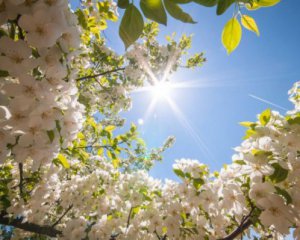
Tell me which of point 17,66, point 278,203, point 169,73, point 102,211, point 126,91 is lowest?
point 278,203

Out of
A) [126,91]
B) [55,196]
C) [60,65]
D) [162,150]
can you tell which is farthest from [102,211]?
[162,150]

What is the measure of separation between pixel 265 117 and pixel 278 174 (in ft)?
1.81

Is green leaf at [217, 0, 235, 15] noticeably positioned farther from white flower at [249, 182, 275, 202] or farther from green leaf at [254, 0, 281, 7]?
white flower at [249, 182, 275, 202]

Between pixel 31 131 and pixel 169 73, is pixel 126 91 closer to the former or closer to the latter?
pixel 169 73

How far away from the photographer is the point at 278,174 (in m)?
1.94

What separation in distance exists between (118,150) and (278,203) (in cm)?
242

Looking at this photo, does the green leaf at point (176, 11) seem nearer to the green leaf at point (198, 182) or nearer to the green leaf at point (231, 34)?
the green leaf at point (231, 34)

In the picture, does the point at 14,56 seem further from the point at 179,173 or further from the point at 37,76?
the point at 179,173

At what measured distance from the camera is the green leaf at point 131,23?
0.84 metres

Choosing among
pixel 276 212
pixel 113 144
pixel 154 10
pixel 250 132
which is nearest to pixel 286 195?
pixel 276 212

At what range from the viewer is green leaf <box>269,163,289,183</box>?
1.93 meters

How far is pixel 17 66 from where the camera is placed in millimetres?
1221

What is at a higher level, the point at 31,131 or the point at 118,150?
the point at 118,150

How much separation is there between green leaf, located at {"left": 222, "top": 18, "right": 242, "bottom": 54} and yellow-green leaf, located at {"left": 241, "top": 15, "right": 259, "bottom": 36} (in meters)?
0.12
